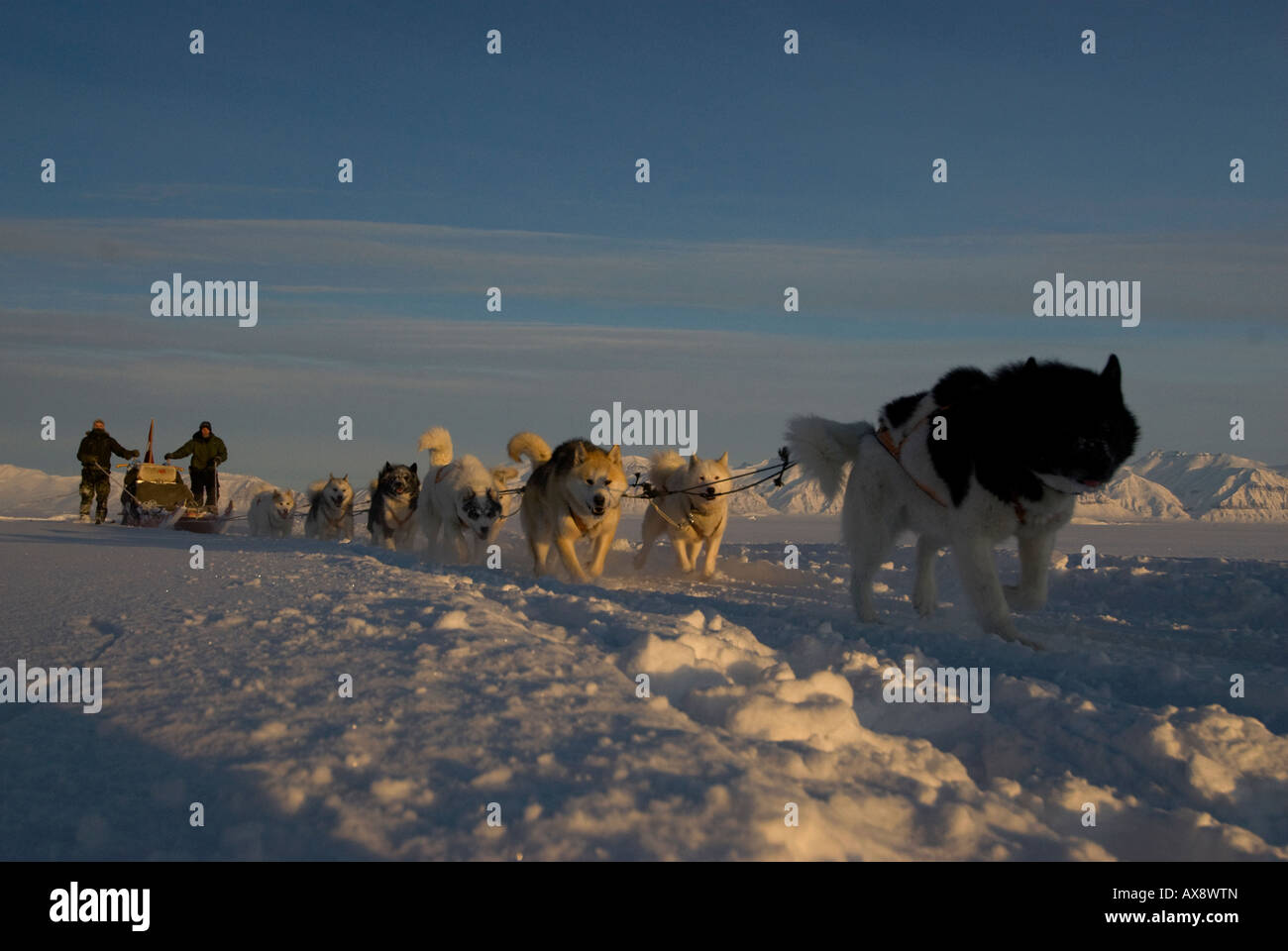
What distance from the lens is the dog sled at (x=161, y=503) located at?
15297 mm

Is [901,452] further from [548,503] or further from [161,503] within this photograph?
[161,503]

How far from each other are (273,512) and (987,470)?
44.1ft

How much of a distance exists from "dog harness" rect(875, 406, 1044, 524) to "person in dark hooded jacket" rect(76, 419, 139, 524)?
594 inches

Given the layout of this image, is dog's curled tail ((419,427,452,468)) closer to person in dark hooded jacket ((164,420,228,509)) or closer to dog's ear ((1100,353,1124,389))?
person in dark hooded jacket ((164,420,228,509))

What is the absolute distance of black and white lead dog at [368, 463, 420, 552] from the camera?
1234 cm

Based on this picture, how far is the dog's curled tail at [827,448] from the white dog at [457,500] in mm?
3944

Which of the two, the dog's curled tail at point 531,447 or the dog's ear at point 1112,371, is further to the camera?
the dog's curled tail at point 531,447

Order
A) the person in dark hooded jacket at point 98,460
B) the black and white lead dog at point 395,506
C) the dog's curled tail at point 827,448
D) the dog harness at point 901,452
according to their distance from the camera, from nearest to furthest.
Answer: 1. the dog harness at point 901,452
2. the dog's curled tail at point 827,448
3. the black and white lead dog at point 395,506
4. the person in dark hooded jacket at point 98,460

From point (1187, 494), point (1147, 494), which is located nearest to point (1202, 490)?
point (1187, 494)

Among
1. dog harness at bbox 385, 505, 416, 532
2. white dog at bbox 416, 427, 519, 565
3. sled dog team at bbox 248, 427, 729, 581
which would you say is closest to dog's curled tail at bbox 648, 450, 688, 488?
sled dog team at bbox 248, 427, 729, 581

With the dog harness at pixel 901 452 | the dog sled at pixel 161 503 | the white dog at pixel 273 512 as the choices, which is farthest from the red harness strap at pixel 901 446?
the dog sled at pixel 161 503

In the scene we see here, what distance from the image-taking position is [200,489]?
1712 cm

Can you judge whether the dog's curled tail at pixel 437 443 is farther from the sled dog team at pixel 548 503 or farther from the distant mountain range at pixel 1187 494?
the distant mountain range at pixel 1187 494

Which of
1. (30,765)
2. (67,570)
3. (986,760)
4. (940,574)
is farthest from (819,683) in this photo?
(940,574)
